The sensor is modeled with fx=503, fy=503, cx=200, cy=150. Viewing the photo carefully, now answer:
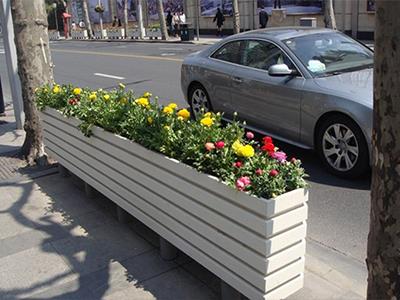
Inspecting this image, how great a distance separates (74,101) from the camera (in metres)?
5.19

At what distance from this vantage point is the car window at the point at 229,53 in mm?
6825

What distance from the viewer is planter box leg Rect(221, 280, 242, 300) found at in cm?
306

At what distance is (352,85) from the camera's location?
5293 millimetres

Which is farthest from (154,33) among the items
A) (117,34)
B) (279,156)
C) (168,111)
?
(279,156)

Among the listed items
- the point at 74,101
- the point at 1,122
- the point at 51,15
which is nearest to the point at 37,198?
the point at 74,101

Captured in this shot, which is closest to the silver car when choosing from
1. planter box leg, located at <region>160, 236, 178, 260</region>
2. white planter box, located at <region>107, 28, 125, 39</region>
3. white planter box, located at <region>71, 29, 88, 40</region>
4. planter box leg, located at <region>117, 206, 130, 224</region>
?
planter box leg, located at <region>117, 206, 130, 224</region>

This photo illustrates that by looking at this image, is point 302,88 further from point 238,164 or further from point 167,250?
point 238,164

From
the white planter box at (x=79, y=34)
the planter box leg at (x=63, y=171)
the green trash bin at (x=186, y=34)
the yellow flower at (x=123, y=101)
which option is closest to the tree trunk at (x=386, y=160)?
the yellow flower at (x=123, y=101)

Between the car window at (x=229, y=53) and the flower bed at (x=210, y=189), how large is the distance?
2.65m

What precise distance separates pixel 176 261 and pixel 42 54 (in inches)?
145

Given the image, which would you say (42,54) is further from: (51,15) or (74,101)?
(51,15)

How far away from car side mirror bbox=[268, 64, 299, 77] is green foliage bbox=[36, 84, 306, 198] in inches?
71.2

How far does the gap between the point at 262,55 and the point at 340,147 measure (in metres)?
1.76

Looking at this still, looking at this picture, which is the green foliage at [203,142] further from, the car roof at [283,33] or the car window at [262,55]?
the car roof at [283,33]
